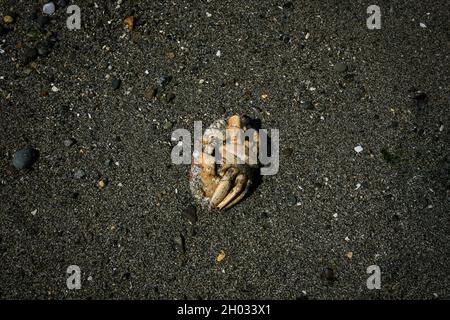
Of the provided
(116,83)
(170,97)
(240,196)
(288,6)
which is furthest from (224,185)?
(288,6)

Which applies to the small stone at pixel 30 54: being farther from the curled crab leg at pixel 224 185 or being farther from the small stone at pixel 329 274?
the small stone at pixel 329 274

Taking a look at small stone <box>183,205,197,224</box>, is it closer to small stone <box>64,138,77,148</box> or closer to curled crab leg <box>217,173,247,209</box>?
curled crab leg <box>217,173,247,209</box>

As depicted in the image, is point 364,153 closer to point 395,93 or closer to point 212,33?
point 395,93

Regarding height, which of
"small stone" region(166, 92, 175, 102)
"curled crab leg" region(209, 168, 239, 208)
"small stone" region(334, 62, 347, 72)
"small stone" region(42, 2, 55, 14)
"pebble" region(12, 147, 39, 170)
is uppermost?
"small stone" region(42, 2, 55, 14)

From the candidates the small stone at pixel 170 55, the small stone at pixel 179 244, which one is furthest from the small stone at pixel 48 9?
the small stone at pixel 179 244

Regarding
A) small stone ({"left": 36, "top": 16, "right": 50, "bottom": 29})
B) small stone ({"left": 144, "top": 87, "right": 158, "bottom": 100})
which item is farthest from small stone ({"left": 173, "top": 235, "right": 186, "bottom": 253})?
small stone ({"left": 36, "top": 16, "right": 50, "bottom": 29})
